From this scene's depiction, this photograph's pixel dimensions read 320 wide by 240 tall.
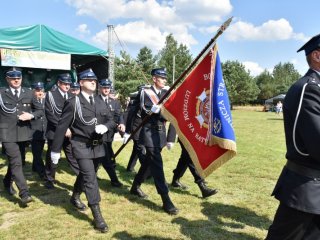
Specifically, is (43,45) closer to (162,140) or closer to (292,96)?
(162,140)

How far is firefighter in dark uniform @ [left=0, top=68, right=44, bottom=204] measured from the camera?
5.77 m

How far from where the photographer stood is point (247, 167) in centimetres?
898

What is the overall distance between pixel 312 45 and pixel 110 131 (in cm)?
534

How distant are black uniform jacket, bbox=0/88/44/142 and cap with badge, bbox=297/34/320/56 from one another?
4733 millimetres

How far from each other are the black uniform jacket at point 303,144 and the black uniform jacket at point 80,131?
3014 mm

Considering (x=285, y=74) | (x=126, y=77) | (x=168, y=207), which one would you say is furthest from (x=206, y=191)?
(x=285, y=74)

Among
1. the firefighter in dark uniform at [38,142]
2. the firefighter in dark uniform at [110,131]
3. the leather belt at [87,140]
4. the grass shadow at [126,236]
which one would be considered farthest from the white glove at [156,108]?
the firefighter in dark uniform at [38,142]

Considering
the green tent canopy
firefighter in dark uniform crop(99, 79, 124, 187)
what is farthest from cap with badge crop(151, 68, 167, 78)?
the green tent canopy

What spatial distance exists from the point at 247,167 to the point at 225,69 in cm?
6803

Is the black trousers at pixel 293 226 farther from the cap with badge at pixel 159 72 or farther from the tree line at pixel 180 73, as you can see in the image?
the tree line at pixel 180 73

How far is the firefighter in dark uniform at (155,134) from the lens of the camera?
549 centimetres

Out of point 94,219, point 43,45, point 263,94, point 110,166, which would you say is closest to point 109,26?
point 43,45

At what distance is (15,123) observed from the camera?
5973 millimetres

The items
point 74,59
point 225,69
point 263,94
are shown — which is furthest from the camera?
point 263,94
